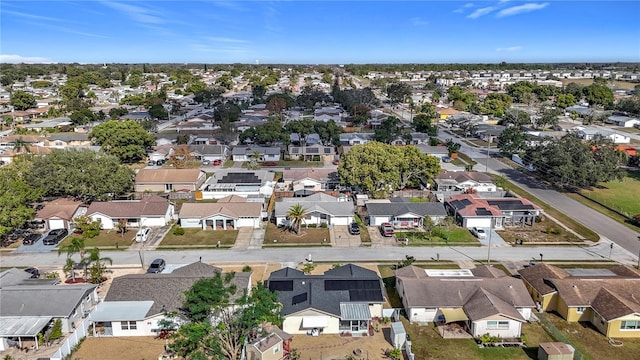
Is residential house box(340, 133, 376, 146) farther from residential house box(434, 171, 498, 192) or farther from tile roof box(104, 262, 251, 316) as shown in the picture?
tile roof box(104, 262, 251, 316)

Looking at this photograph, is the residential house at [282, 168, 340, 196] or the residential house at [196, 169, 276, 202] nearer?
the residential house at [196, 169, 276, 202]

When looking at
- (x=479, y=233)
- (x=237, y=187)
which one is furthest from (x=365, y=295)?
(x=237, y=187)

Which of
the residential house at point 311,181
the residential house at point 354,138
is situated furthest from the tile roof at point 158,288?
the residential house at point 354,138

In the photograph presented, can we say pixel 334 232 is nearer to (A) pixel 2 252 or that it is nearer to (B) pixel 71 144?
(A) pixel 2 252

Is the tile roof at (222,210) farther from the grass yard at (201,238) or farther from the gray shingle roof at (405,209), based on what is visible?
the gray shingle roof at (405,209)

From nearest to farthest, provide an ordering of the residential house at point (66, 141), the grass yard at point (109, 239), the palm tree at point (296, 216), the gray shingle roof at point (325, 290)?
the gray shingle roof at point (325, 290)
the grass yard at point (109, 239)
the palm tree at point (296, 216)
the residential house at point (66, 141)

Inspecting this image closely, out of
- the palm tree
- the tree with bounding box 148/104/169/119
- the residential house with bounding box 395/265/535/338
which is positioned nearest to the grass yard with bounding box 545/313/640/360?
the residential house with bounding box 395/265/535/338

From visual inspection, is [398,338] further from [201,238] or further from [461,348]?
[201,238]
